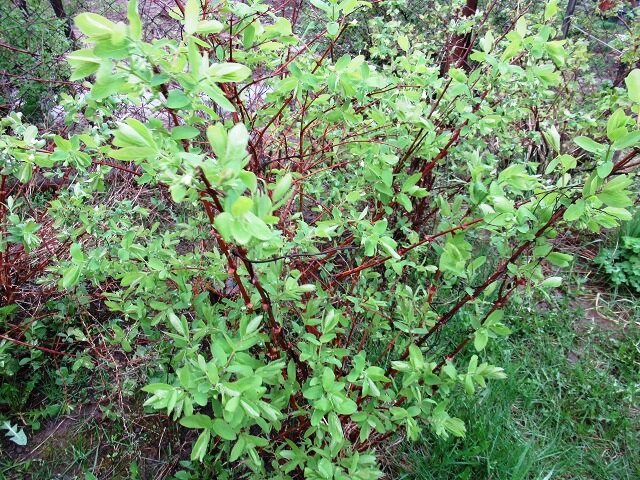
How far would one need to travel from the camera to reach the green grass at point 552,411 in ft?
6.31

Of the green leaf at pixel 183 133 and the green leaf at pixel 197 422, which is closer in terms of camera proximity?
the green leaf at pixel 183 133

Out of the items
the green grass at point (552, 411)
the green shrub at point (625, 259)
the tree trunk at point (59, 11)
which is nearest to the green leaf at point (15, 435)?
the green grass at point (552, 411)

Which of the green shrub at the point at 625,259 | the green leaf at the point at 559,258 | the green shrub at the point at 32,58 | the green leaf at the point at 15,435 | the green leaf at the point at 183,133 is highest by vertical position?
the green leaf at the point at 183,133

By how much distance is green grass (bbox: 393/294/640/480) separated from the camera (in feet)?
6.31

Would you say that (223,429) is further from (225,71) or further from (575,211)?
(575,211)

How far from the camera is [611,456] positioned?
2.07 meters

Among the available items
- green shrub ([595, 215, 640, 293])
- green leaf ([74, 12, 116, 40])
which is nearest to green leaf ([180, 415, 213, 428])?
green leaf ([74, 12, 116, 40])

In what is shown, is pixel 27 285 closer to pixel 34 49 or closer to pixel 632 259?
pixel 34 49

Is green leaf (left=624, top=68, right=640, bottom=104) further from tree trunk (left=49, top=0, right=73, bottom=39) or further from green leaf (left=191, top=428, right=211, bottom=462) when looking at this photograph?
tree trunk (left=49, top=0, right=73, bottom=39)

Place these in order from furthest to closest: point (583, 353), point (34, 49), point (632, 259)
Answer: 1. point (34, 49)
2. point (632, 259)
3. point (583, 353)

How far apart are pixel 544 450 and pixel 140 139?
1.92 m

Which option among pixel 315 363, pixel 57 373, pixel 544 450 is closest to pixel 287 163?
pixel 315 363

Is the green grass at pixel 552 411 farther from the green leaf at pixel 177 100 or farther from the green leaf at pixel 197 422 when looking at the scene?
the green leaf at pixel 177 100

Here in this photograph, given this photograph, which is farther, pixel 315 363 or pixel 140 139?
pixel 315 363
